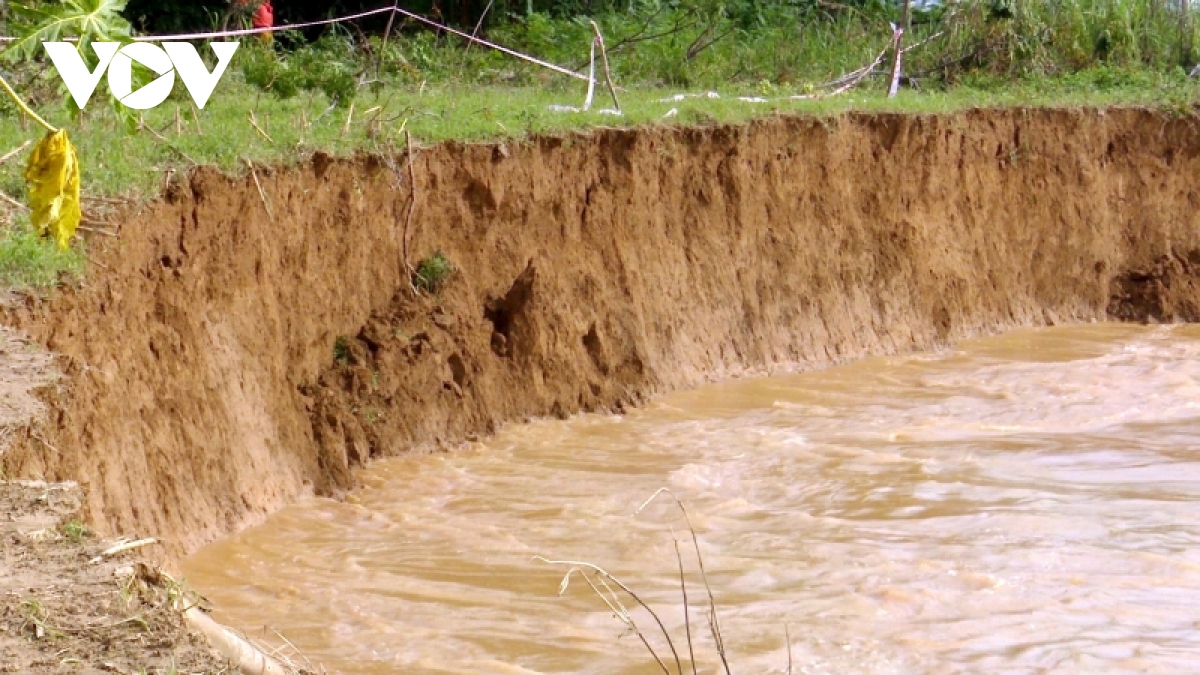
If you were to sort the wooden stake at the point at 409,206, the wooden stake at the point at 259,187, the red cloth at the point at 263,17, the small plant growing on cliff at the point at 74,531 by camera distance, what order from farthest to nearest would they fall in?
1. the red cloth at the point at 263,17
2. the wooden stake at the point at 409,206
3. the wooden stake at the point at 259,187
4. the small plant growing on cliff at the point at 74,531

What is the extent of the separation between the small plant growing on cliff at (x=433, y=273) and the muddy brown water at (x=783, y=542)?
99cm

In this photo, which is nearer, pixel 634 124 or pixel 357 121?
pixel 357 121

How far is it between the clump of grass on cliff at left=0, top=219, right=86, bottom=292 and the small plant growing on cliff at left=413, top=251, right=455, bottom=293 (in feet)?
9.20

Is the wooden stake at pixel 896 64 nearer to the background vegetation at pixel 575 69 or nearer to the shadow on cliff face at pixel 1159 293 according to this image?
the background vegetation at pixel 575 69

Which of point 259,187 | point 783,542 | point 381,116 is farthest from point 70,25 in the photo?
point 381,116

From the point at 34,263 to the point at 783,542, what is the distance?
12.0 ft

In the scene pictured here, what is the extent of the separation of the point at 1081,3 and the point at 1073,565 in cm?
1050

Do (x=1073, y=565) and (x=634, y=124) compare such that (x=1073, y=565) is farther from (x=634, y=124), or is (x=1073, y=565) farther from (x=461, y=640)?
(x=634, y=124)

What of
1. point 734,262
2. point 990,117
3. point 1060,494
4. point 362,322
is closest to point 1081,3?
point 990,117

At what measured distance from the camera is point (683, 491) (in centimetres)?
821

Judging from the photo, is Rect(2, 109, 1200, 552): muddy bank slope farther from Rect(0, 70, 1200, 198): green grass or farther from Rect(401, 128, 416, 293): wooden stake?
Rect(0, 70, 1200, 198): green grass

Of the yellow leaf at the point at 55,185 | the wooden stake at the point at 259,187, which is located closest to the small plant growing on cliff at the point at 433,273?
the wooden stake at the point at 259,187

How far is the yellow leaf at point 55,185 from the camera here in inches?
129

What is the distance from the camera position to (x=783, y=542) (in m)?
7.43
